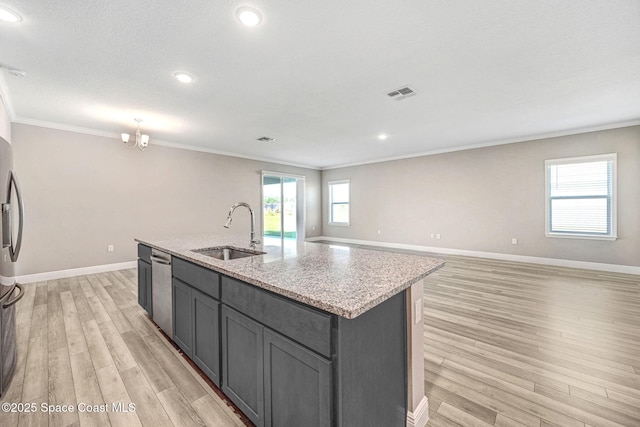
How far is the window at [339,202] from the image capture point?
28.2ft

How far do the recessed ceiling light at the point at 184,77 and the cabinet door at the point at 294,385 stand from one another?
2.75 meters

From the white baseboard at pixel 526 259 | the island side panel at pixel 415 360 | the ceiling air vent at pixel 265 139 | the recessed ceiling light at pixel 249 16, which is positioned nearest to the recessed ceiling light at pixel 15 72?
the recessed ceiling light at pixel 249 16

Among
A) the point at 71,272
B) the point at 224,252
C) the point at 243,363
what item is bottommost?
the point at 71,272

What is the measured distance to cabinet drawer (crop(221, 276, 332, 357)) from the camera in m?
1.00

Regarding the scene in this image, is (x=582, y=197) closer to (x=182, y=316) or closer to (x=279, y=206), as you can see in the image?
(x=182, y=316)

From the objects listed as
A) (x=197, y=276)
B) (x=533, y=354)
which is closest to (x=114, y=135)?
(x=197, y=276)

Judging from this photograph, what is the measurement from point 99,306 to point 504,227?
7.06 meters

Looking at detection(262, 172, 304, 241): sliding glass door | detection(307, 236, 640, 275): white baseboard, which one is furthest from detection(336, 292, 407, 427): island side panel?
detection(262, 172, 304, 241): sliding glass door

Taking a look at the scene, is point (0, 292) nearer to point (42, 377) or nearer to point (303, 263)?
point (42, 377)

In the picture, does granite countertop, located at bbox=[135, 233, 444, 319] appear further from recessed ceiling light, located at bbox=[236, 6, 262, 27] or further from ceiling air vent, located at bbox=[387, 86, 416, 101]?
ceiling air vent, located at bbox=[387, 86, 416, 101]

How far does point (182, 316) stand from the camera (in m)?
2.05

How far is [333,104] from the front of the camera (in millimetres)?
3568

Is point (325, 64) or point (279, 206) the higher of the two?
point (325, 64)

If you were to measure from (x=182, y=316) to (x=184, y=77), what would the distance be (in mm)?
2404
